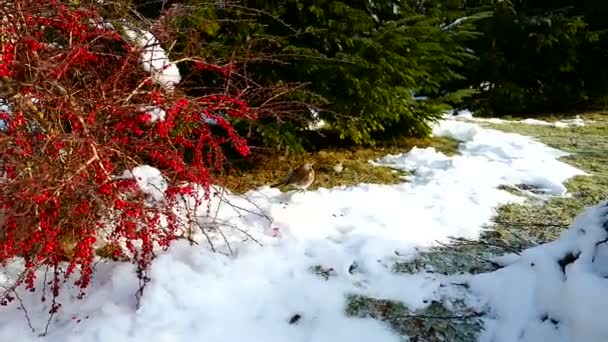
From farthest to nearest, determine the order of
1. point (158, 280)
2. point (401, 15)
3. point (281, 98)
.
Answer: point (401, 15) → point (281, 98) → point (158, 280)

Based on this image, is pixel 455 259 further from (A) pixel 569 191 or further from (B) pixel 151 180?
(B) pixel 151 180

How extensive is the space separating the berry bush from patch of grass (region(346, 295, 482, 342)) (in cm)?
108

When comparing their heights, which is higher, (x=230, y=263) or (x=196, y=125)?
(x=196, y=125)

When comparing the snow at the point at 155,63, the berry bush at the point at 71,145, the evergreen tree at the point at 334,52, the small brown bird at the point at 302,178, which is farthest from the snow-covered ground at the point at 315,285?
the evergreen tree at the point at 334,52

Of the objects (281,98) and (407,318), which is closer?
(407,318)

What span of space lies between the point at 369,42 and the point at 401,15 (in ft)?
2.83

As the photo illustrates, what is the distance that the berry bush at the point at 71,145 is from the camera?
234cm

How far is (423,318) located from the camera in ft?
8.21

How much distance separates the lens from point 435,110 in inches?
204

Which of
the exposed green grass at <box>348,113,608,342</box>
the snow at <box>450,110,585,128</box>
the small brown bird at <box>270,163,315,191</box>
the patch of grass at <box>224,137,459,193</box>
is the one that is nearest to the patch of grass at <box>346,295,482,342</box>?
the exposed green grass at <box>348,113,608,342</box>

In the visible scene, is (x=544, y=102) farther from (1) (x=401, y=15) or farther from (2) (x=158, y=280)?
(2) (x=158, y=280)

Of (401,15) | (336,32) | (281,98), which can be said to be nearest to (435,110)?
(401,15)

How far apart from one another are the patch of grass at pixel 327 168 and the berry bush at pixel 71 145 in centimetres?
124

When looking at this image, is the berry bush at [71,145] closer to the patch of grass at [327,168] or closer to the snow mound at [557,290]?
the patch of grass at [327,168]
